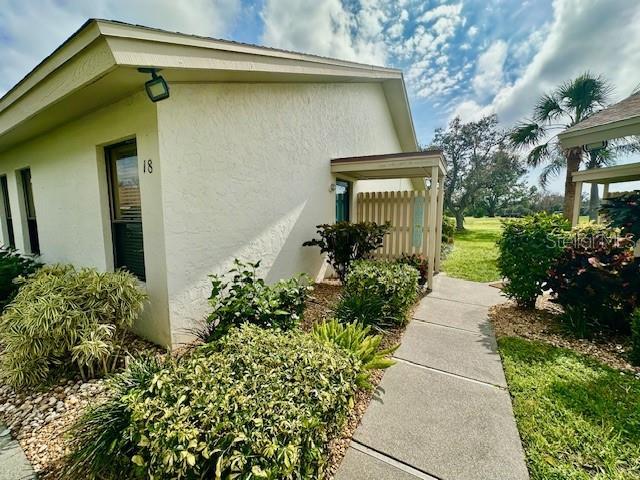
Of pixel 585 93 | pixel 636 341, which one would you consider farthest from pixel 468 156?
pixel 636 341

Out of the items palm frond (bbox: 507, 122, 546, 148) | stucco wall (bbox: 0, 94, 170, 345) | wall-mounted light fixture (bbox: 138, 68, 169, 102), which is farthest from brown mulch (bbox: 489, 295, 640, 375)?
palm frond (bbox: 507, 122, 546, 148)

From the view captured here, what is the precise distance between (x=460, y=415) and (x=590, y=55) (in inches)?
585

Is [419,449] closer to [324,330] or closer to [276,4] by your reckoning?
[324,330]

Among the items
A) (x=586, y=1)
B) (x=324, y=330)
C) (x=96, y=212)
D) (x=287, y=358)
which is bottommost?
(x=324, y=330)

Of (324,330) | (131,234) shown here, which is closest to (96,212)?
(131,234)

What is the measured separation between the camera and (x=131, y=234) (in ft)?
13.8

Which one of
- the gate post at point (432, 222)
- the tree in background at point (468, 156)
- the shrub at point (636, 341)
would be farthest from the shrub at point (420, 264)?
the tree in background at point (468, 156)

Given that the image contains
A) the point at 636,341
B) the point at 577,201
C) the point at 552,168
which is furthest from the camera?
the point at 552,168

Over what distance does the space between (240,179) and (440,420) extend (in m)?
3.96

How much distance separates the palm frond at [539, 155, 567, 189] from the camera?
47.8ft

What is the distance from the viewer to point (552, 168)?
15320mm

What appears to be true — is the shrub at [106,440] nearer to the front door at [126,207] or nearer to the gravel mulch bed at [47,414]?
the gravel mulch bed at [47,414]

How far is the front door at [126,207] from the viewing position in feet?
13.2

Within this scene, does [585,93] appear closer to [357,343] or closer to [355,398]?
[357,343]
